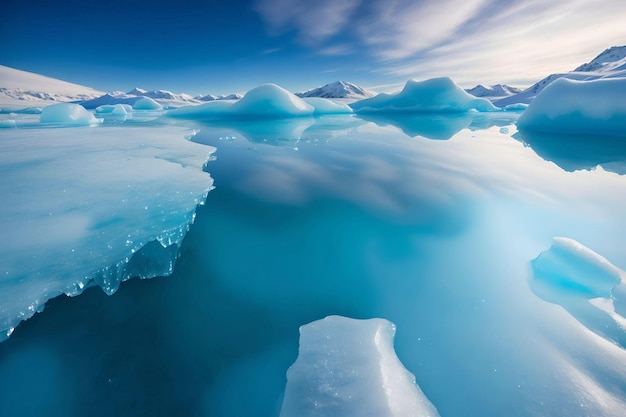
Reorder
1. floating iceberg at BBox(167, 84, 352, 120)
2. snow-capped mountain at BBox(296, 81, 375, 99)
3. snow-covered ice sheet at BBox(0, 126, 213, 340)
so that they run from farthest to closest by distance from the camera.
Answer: snow-capped mountain at BBox(296, 81, 375, 99)
floating iceberg at BBox(167, 84, 352, 120)
snow-covered ice sheet at BBox(0, 126, 213, 340)

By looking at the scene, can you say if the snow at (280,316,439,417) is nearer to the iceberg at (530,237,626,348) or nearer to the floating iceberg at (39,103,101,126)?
the iceberg at (530,237,626,348)

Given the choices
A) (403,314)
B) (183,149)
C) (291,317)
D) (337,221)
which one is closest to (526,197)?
(337,221)


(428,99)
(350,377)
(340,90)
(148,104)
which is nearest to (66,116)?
(350,377)

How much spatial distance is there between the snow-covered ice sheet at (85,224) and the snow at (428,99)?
19658 mm

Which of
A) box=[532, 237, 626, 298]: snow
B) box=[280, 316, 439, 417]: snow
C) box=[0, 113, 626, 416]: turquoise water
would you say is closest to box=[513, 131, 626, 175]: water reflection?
box=[0, 113, 626, 416]: turquoise water

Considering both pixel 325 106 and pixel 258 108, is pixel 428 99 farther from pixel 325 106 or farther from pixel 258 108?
pixel 258 108

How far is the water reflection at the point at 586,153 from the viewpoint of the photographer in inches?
210

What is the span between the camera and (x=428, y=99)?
19.8 m

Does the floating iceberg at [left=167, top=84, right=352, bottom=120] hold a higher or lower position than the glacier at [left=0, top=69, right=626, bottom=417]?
higher

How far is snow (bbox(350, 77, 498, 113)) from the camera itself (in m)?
18.9

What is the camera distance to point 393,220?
291 cm

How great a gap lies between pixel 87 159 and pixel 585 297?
6.42 meters

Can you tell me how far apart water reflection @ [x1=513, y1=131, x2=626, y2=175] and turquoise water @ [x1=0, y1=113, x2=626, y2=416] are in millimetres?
2353

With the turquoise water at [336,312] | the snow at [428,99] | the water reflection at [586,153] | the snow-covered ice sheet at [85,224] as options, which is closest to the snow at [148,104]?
the snow at [428,99]
